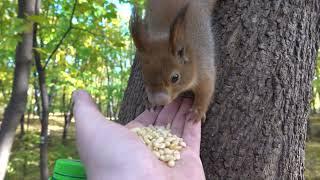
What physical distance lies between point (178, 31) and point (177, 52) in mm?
202

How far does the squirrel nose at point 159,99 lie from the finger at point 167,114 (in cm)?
7

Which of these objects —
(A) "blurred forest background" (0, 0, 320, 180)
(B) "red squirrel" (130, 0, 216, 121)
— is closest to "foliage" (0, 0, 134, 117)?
(A) "blurred forest background" (0, 0, 320, 180)

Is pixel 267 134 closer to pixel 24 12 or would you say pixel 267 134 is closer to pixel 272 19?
pixel 272 19

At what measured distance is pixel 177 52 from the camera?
2289 millimetres

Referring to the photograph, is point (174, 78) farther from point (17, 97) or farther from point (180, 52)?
point (17, 97)

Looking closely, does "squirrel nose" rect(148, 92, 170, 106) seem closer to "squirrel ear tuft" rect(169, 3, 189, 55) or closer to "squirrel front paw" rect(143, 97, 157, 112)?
"squirrel front paw" rect(143, 97, 157, 112)

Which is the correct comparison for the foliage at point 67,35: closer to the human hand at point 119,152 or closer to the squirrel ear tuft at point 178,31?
the squirrel ear tuft at point 178,31

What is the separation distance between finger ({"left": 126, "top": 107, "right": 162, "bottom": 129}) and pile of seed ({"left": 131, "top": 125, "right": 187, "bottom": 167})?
68 millimetres

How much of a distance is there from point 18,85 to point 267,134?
228 cm

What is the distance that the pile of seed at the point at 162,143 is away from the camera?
1.73 metres

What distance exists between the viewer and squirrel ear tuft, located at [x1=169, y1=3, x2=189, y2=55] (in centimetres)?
203

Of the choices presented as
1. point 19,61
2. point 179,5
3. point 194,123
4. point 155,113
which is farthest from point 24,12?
point 194,123

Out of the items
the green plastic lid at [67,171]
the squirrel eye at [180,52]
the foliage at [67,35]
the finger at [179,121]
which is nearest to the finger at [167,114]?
the finger at [179,121]

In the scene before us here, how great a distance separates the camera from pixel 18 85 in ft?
11.0
